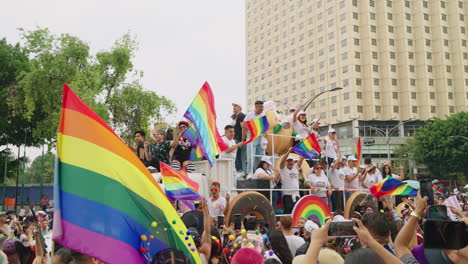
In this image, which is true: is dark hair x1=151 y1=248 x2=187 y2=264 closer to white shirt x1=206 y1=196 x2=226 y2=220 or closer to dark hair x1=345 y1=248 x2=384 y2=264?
dark hair x1=345 y1=248 x2=384 y2=264

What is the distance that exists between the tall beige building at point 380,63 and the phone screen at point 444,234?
63.3 meters

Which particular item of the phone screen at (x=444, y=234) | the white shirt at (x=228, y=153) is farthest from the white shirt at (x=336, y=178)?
the phone screen at (x=444, y=234)

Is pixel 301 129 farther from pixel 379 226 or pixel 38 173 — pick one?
pixel 38 173

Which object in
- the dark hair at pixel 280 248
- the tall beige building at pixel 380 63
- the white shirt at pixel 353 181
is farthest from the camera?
the tall beige building at pixel 380 63

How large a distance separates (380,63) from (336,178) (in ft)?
199

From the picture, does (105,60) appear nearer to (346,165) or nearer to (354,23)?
(346,165)

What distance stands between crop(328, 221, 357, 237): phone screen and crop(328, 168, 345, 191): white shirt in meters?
7.64

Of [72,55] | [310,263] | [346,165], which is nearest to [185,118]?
[346,165]

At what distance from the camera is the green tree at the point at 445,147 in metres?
49.1

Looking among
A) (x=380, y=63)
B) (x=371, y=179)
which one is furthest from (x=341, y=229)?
(x=380, y=63)

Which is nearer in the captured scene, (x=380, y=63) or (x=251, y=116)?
(x=251, y=116)

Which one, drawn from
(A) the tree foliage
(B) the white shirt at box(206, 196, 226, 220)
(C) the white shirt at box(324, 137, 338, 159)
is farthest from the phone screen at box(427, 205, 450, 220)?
(A) the tree foliage

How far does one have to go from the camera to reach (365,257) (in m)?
3.00

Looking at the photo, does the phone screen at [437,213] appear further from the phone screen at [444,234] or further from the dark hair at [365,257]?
the dark hair at [365,257]
